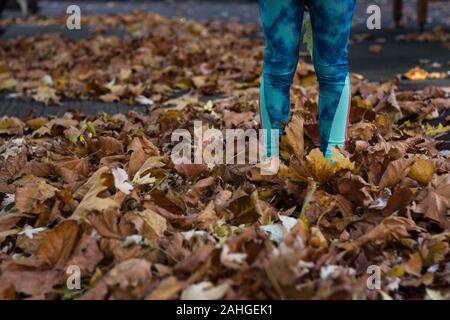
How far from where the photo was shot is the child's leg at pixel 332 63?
258cm

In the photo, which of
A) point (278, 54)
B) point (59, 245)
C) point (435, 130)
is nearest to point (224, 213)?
point (59, 245)

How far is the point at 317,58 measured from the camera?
2.71 m

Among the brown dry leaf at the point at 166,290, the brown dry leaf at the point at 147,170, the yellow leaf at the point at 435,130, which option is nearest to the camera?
the brown dry leaf at the point at 166,290

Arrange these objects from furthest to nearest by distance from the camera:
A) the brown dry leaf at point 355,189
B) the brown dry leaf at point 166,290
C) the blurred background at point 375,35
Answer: the blurred background at point 375,35, the brown dry leaf at point 355,189, the brown dry leaf at point 166,290

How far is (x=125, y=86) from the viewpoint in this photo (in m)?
4.77

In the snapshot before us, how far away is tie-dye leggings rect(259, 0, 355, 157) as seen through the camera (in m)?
2.60

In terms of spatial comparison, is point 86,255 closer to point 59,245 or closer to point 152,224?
point 59,245

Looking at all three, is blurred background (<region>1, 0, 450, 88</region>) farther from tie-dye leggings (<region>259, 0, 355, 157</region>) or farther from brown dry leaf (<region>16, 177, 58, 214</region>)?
brown dry leaf (<region>16, 177, 58, 214</region>)

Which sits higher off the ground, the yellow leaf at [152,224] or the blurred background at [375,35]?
the yellow leaf at [152,224]

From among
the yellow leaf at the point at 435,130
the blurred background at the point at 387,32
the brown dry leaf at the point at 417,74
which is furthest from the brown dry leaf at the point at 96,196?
the brown dry leaf at the point at 417,74

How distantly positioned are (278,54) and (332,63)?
21 centimetres

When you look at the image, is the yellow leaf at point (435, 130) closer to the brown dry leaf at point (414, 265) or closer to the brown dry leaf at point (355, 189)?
the brown dry leaf at point (355, 189)

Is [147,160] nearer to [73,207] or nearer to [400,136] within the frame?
[73,207]
